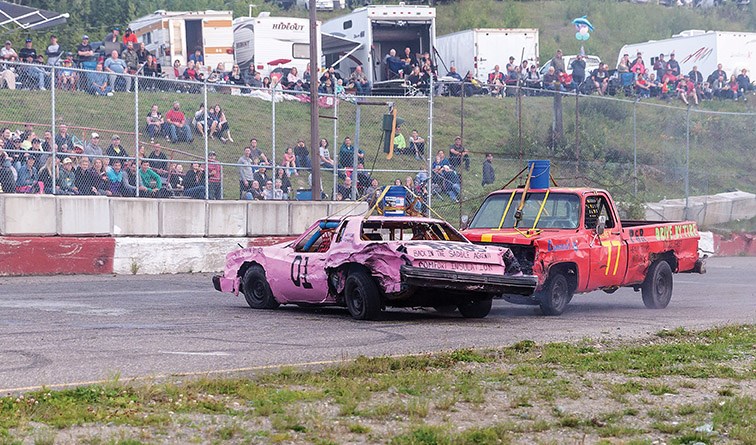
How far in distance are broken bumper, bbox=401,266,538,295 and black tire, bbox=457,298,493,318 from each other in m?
0.70

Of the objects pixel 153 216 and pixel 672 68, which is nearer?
pixel 153 216

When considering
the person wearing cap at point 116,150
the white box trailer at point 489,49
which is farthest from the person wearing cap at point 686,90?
the person wearing cap at point 116,150

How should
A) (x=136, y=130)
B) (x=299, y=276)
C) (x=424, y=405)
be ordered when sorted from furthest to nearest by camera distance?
(x=136, y=130)
(x=299, y=276)
(x=424, y=405)

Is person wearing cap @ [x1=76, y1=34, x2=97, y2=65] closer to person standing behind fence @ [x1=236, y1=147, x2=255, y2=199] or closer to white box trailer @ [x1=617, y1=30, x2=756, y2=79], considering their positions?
person standing behind fence @ [x1=236, y1=147, x2=255, y2=199]

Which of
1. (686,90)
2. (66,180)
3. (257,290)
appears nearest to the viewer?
(257,290)

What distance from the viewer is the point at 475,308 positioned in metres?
13.5

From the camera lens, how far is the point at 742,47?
46.5m

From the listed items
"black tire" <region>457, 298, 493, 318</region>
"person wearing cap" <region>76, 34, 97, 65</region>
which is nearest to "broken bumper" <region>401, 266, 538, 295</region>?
"black tire" <region>457, 298, 493, 318</region>

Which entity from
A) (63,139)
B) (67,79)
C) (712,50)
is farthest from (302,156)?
(712,50)

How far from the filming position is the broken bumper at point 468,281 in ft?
40.1

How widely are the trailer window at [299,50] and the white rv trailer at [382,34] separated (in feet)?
4.41

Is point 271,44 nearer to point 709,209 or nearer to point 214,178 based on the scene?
point 709,209

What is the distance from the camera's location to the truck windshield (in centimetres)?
1484

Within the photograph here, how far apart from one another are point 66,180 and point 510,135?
1301cm
